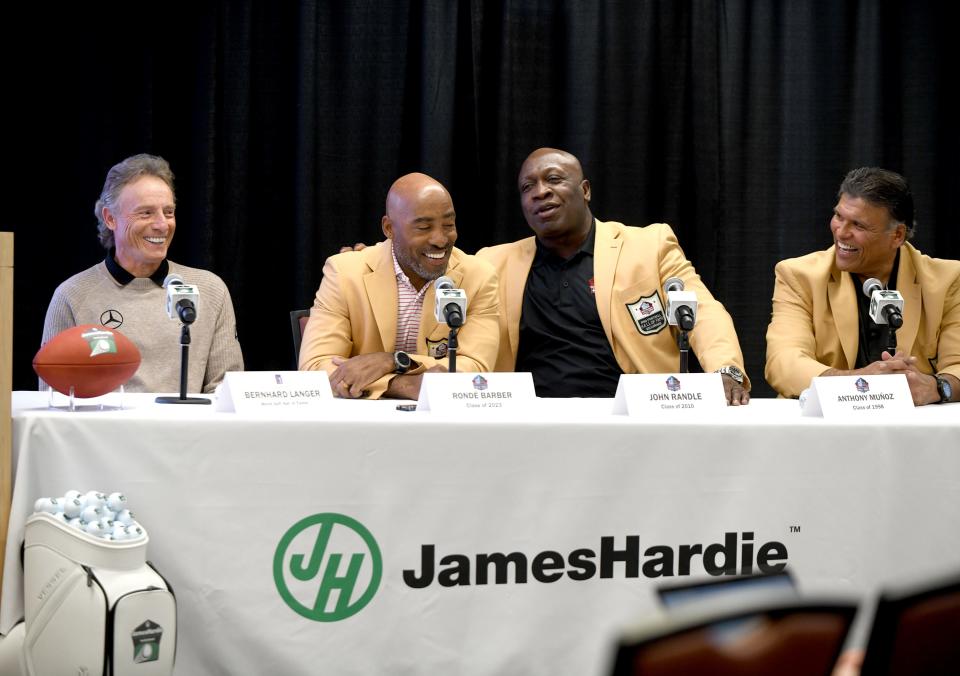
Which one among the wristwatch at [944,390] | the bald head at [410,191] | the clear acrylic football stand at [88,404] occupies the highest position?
the bald head at [410,191]

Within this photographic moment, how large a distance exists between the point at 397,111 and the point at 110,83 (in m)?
1.13

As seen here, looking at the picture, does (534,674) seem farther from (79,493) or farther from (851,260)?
(851,260)

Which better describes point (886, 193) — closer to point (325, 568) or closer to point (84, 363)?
point (325, 568)

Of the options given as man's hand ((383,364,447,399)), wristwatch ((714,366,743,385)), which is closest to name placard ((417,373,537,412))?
man's hand ((383,364,447,399))

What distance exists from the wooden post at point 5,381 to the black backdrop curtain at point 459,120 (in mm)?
2012

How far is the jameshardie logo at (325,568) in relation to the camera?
2299 mm

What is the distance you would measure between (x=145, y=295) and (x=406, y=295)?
892 millimetres

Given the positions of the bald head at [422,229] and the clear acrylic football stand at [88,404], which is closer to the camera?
the clear acrylic football stand at [88,404]

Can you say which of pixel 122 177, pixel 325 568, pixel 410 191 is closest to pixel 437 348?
pixel 410 191

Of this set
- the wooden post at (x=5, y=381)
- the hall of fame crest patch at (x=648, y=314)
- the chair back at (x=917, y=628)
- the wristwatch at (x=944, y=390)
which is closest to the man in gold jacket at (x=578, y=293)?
the hall of fame crest patch at (x=648, y=314)

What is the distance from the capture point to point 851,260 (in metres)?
3.44

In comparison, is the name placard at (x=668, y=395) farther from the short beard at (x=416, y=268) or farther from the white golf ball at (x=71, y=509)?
the white golf ball at (x=71, y=509)

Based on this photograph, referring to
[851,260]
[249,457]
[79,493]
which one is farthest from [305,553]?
[851,260]

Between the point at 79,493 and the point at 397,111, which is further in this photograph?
the point at 397,111
